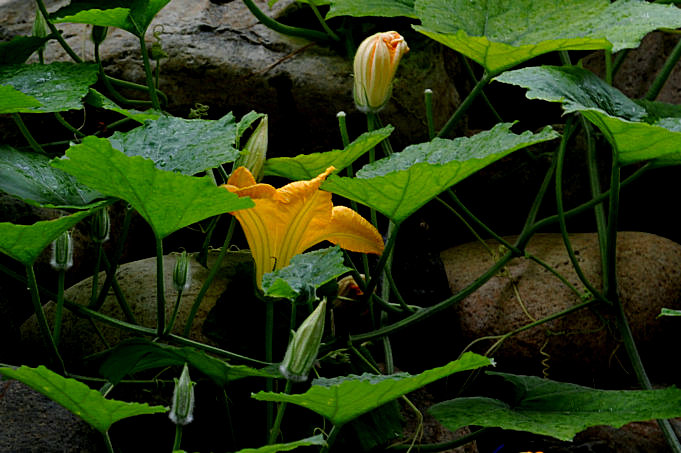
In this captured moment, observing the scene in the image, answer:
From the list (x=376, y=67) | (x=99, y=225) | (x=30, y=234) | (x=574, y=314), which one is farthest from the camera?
(x=574, y=314)

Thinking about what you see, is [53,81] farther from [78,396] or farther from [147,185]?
[78,396]

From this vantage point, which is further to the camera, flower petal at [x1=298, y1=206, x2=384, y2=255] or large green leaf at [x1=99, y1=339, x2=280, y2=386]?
flower petal at [x1=298, y1=206, x2=384, y2=255]

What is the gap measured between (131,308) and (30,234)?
1.73 ft

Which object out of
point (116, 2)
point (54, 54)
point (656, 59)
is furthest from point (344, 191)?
point (656, 59)

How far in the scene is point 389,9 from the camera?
5.10ft

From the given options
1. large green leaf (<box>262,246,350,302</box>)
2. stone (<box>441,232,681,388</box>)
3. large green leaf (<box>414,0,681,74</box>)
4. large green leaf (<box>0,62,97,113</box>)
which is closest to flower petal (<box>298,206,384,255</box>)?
large green leaf (<box>262,246,350,302</box>)

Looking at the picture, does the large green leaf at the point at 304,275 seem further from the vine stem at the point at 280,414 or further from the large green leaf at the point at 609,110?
the large green leaf at the point at 609,110

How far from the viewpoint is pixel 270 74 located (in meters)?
1.86

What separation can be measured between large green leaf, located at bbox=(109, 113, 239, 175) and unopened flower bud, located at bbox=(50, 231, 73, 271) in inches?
7.3

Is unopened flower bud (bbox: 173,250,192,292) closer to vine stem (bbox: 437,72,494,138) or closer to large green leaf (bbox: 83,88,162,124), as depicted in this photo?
large green leaf (bbox: 83,88,162,124)

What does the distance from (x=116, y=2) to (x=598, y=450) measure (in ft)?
4.59

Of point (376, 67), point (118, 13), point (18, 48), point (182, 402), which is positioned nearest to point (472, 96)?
point (376, 67)

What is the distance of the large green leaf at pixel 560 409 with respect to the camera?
1047 mm

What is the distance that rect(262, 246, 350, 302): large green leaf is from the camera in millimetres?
930
